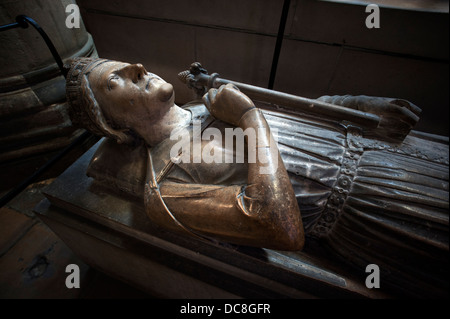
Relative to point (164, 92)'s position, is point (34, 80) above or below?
below

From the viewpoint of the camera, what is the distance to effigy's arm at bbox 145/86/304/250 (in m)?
1.05

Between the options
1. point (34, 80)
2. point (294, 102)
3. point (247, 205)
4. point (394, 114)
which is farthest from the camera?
point (34, 80)

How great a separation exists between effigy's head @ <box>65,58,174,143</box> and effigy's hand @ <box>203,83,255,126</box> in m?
0.33

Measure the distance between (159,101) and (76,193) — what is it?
100 centimetres

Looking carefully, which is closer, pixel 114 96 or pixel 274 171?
pixel 274 171

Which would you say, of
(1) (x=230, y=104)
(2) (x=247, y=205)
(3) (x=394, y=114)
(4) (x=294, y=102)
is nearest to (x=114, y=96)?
(1) (x=230, y=104)

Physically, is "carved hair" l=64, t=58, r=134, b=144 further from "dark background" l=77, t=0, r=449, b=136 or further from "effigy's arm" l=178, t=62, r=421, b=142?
"dark background" l=77, t=0, r=449, b=136

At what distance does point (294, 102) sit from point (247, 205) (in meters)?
0.96

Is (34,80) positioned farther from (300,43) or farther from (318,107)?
(300,43)

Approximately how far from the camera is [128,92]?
1.37 metres

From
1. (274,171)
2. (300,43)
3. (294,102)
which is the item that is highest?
(300,43)

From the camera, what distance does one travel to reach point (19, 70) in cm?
228
